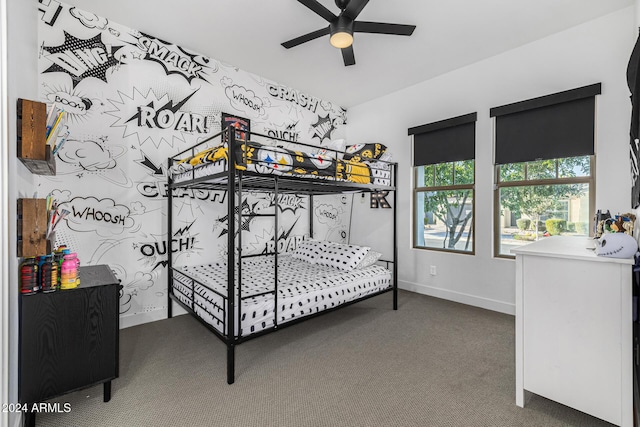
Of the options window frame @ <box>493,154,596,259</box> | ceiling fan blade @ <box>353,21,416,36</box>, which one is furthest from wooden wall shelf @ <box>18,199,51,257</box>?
window frame @ <box>493,154,596,259</box>

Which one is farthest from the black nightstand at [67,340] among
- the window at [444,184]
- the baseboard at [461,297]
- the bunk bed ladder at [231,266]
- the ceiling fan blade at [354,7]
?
the window at [444,184]

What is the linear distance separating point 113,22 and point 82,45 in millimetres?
381

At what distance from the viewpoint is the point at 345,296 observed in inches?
110

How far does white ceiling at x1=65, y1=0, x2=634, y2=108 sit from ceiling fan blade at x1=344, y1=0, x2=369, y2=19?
0.40m

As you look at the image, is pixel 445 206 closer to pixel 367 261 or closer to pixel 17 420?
pixel 367 261

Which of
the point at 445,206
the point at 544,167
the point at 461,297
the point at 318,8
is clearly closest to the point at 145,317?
the point at 318,8

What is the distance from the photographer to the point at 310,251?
3.65 m

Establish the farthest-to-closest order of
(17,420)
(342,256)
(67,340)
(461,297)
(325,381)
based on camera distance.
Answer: (461,297) → (342,256) → (325,381) → (67,340) → (17,420)

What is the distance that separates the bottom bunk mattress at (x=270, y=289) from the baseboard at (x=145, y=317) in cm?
33

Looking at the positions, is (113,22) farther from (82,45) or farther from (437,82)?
(437,82)

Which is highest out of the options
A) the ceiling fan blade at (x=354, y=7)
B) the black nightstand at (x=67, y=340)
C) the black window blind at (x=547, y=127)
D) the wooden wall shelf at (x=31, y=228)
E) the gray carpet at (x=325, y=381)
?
the ceiling fan blade at (x=354, y=7)

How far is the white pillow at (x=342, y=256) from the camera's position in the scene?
3.20 m

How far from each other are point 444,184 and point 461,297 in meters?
1.45

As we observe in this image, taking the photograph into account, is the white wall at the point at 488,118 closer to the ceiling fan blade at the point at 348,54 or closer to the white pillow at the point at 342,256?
the white pillow at the point at 342,256
